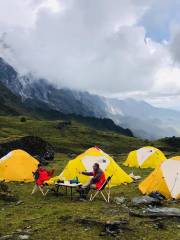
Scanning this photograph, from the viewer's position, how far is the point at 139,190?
3192cm

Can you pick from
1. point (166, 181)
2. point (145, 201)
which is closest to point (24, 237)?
point (145, 201)

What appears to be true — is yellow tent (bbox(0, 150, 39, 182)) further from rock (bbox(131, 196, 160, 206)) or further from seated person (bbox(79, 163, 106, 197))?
rock (bbox(131, 196, 160, 206))

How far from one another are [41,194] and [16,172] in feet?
32.2

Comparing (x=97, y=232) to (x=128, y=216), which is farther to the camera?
(x=128, y=216)

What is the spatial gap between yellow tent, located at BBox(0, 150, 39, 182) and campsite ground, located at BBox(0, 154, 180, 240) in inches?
457

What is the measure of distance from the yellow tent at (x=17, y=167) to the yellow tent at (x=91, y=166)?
4.84m

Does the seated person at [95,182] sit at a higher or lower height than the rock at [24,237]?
higher

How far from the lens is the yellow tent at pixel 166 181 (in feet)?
92.7

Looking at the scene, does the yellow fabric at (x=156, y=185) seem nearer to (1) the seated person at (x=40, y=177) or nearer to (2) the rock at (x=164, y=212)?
(2) the rock at (x=164, y=212)

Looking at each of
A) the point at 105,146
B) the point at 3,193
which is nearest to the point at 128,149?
the point at 105,146

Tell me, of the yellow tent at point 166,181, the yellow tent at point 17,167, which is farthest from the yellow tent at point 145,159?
the yellow tent at point 166,181

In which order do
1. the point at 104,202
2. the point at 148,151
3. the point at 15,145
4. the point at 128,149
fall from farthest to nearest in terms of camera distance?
the point at 128,149
the point at 15,145
the point at 148,151
the point at 104,202

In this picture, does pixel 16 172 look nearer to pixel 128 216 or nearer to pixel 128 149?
pixel 128 216

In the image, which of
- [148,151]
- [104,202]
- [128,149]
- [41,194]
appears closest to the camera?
[104,202]
